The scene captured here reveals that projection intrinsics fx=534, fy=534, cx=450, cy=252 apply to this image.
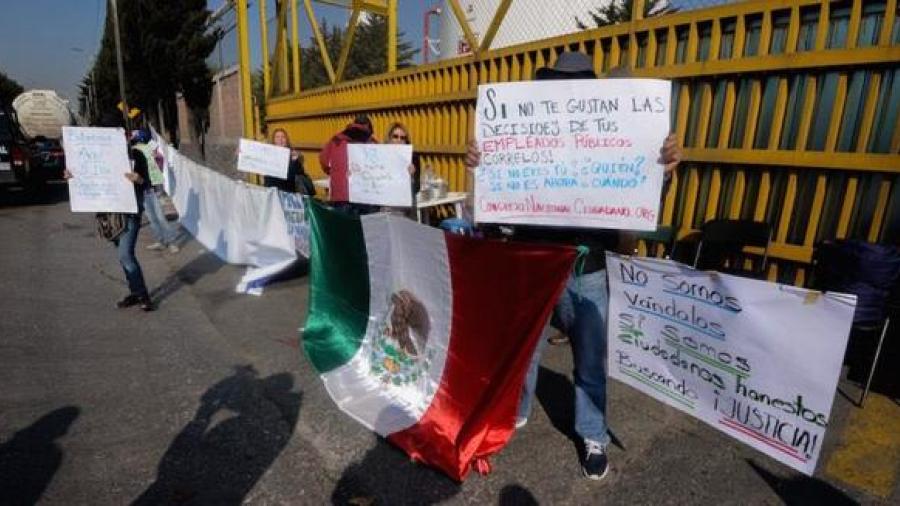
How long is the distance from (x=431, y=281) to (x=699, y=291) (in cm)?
129

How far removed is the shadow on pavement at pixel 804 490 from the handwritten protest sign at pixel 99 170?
17.9 feet

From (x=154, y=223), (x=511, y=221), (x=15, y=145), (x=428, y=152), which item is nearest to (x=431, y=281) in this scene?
(x=511, y=221)

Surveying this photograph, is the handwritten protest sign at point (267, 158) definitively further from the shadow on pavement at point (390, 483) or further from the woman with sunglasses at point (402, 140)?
the shadow on pavement at point (390, 483)

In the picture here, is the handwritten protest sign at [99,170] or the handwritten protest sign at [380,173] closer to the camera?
the handwritten protest sign at [99,170]

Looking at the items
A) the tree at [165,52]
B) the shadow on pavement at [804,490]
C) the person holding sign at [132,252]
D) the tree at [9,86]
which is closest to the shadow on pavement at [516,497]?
the shadow on pavement at [804,490]

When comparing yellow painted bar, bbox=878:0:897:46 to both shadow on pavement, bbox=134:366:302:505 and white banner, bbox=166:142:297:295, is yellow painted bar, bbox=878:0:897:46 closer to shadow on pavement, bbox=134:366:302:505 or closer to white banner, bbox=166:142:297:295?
shadow on pavement, bbox=134:366:302:505

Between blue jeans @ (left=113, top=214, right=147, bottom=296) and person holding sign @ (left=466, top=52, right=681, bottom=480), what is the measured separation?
12.7ft

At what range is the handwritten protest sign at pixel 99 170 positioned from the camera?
16.7 ft

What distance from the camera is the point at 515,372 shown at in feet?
8.04

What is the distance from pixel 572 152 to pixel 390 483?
1821mm

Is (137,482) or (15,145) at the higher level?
(15,145)

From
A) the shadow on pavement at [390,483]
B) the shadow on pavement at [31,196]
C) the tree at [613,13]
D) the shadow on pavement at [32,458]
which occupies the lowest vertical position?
the shadow on pavement at [31,196]

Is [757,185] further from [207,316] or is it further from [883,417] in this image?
[207,316]

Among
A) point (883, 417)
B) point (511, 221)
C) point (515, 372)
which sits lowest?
point (883, 417)
